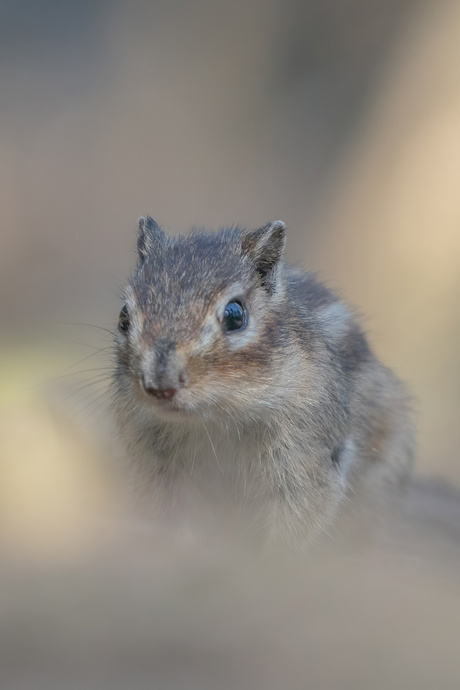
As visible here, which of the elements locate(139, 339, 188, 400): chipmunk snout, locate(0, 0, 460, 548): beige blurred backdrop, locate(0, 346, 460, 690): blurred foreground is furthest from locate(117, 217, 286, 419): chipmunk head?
locate(0, 0, 460, 548): beige blurred backdrop

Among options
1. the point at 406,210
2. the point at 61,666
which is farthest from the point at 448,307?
the point at 61,666

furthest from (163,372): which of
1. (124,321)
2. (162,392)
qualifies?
(124,321)

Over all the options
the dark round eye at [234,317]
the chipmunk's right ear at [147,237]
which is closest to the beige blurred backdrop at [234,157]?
the chipmunk's right ear at [147,237]

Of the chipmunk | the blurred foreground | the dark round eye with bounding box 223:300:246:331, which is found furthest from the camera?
the dark round eye with bounding box 223:300:246:331

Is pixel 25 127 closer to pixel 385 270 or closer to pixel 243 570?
pixel 385 270

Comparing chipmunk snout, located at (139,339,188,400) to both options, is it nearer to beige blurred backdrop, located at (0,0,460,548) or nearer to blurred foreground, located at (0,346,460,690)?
blurred foreground, located at (0,346,460,690)
